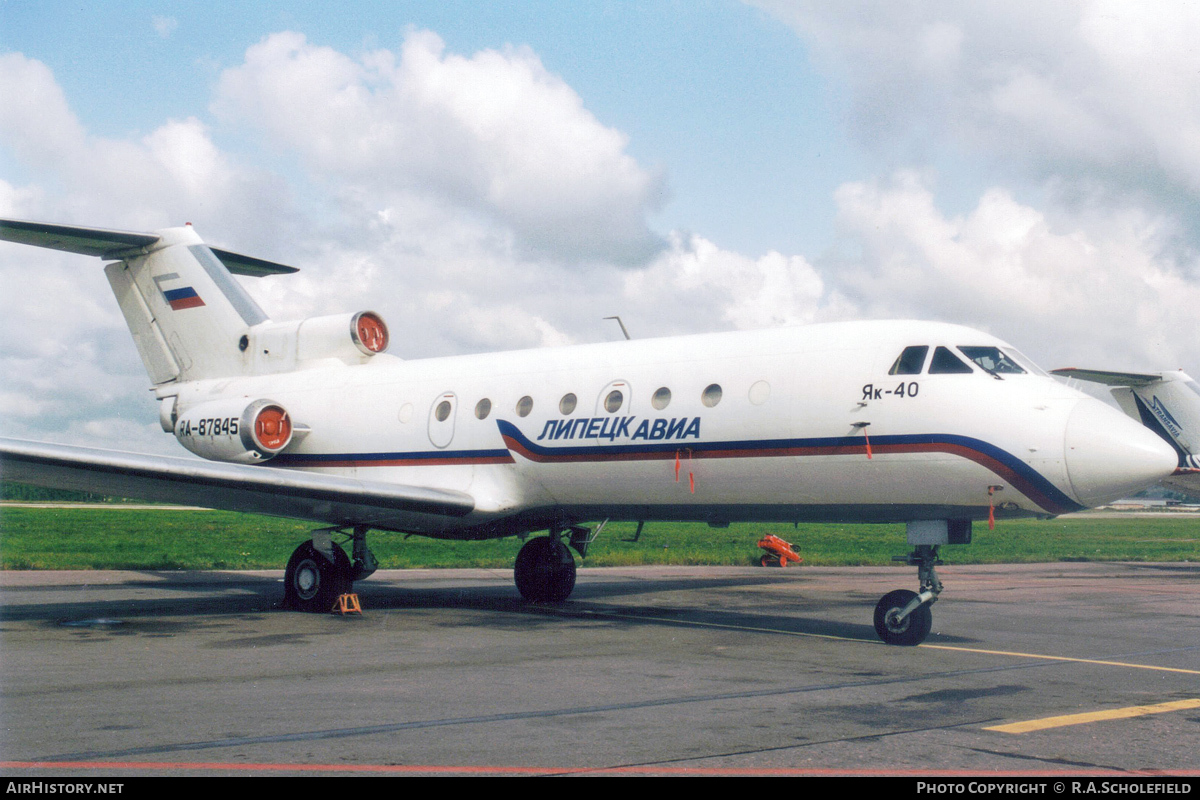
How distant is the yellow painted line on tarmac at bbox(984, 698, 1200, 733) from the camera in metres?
6.91

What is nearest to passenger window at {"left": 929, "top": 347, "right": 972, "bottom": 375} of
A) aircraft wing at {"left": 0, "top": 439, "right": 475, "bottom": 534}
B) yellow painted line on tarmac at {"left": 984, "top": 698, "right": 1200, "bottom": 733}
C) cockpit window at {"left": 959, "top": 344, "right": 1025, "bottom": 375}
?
cockpit window at {"left": 959, "top": 344, "right": 1025, "bottom": 375}

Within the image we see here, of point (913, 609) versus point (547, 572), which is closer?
point (913, 609)

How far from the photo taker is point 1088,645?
11.6 meters

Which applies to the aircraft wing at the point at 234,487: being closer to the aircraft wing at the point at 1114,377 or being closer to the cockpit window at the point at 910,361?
the cockpit window at the point at 910,361

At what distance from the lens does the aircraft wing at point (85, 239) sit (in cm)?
1677

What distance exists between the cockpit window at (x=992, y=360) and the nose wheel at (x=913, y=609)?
2029 mm

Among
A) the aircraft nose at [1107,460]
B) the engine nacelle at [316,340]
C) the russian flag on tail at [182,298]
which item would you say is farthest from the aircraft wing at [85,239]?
the aircraft nose at [1107,460]

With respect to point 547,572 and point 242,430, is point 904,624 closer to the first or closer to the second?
point 547,572

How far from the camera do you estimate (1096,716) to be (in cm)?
738

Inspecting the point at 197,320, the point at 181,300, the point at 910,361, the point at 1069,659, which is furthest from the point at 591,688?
the point at 181,300

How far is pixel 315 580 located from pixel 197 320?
20.7 ft

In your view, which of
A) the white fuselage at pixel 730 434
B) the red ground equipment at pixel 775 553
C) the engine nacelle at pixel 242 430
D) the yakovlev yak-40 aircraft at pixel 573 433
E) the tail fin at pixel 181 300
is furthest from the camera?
the red ground equipment at pixel 775 553
